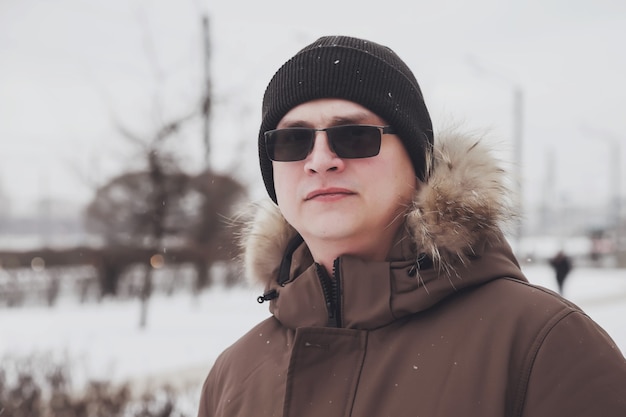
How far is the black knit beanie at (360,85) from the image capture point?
174cm

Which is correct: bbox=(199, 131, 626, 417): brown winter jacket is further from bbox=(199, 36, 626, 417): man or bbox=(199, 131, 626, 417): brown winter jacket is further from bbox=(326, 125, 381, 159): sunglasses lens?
bbox=(326, 125, 381, 159): sunglasses lens

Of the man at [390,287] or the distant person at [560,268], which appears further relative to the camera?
the distant person at [560,268]

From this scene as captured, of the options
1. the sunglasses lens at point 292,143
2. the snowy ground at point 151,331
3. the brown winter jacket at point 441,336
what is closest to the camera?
the brown winter jacket at point 441,336

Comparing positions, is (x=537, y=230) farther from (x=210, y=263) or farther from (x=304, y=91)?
(x=304, y=91)

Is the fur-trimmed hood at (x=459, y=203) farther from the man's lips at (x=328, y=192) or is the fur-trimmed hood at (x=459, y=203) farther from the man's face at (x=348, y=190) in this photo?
the man's lips at (x=328, y=192)

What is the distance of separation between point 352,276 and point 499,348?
40 centimetres

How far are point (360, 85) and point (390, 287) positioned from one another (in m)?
0.56

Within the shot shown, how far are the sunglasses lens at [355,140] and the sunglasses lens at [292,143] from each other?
70 mm

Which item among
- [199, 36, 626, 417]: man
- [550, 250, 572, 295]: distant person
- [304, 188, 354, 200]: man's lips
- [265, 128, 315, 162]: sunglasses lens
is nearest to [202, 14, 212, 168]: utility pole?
[550, 250, 572, 295]: distant person

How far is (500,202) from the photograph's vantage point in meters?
1.58

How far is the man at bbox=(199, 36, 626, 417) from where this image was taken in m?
1.32

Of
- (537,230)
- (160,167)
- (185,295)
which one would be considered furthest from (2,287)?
(537,230)

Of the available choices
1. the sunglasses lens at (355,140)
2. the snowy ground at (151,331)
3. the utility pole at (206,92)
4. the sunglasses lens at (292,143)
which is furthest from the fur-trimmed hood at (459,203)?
the utility pole at (206,92)

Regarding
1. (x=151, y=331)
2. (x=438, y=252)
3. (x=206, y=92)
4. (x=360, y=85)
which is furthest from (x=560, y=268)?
(x=438, y=252)
